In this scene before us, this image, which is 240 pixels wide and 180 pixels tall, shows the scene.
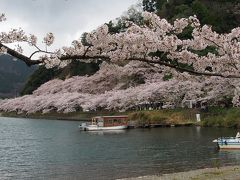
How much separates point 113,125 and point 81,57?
38124mm

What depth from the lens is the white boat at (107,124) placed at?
4503 cm

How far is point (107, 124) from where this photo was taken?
46.3 meters

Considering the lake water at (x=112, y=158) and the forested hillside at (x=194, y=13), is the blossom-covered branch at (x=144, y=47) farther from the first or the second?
the forested hillside at (x=194, y=13)

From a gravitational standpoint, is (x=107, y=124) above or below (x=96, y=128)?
above

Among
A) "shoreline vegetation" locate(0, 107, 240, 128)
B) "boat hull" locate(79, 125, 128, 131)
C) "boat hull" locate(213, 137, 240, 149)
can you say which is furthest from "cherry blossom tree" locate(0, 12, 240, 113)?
"boat hull" locate(79, 125, 128, 131)

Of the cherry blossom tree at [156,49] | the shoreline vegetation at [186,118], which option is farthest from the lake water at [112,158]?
the cherry blossom tree at [156,49]

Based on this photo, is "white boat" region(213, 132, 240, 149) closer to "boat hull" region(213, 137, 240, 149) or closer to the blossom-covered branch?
"boat hull" region(213, 137, 240, 149)

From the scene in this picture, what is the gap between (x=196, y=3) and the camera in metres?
61.7

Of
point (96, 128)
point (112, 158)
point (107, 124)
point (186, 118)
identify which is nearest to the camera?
point (112, 158)

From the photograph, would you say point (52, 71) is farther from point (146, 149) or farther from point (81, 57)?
point (81, 57)

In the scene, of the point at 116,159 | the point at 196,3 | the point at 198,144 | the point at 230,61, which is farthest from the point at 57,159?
the point at 196,3

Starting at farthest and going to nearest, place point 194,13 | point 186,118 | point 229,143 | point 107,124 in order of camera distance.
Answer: point 194,13
point 107,124
point 186,118
point 229,143

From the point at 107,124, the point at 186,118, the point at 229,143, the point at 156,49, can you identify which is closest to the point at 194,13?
the point at 186,118

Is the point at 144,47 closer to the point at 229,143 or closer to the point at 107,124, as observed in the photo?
the point at 229,143
